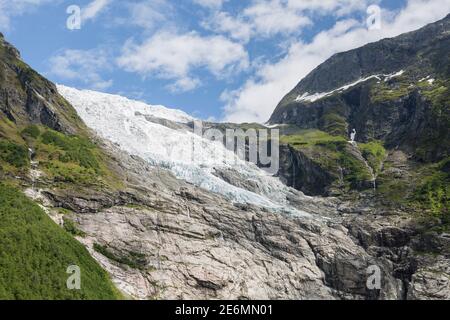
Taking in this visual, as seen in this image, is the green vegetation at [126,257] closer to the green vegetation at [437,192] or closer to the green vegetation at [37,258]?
the green vegetation at [37,258]

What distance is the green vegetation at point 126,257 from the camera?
124 meters

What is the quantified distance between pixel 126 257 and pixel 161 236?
41.1ft

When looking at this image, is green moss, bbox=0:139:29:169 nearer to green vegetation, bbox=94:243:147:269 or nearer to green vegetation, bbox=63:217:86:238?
green vegetation, bbox=63:217:86:238

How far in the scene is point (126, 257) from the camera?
415ft

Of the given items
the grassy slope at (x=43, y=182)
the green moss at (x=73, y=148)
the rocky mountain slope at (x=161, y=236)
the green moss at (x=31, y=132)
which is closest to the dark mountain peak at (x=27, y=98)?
the grassy slope at (x=43, y=182)

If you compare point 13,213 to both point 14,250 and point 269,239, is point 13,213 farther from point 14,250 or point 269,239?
point 269,239

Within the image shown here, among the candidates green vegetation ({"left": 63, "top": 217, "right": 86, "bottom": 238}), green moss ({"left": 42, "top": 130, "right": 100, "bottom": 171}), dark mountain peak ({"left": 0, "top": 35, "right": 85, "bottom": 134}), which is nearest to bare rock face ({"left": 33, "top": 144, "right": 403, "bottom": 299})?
green vegetation ({"left": 63, "top": 217, "right": 86, "bottom": 238})

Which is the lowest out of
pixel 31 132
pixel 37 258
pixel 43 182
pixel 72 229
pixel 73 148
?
pixel 37 258

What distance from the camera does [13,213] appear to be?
363ft

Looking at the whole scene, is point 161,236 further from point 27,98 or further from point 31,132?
point 27,98

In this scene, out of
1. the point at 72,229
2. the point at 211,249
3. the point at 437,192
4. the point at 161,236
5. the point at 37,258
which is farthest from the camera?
the point at 437,192

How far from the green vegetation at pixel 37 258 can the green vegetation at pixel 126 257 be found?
24.4ft

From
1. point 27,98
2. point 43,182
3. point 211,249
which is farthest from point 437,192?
point 27,98
